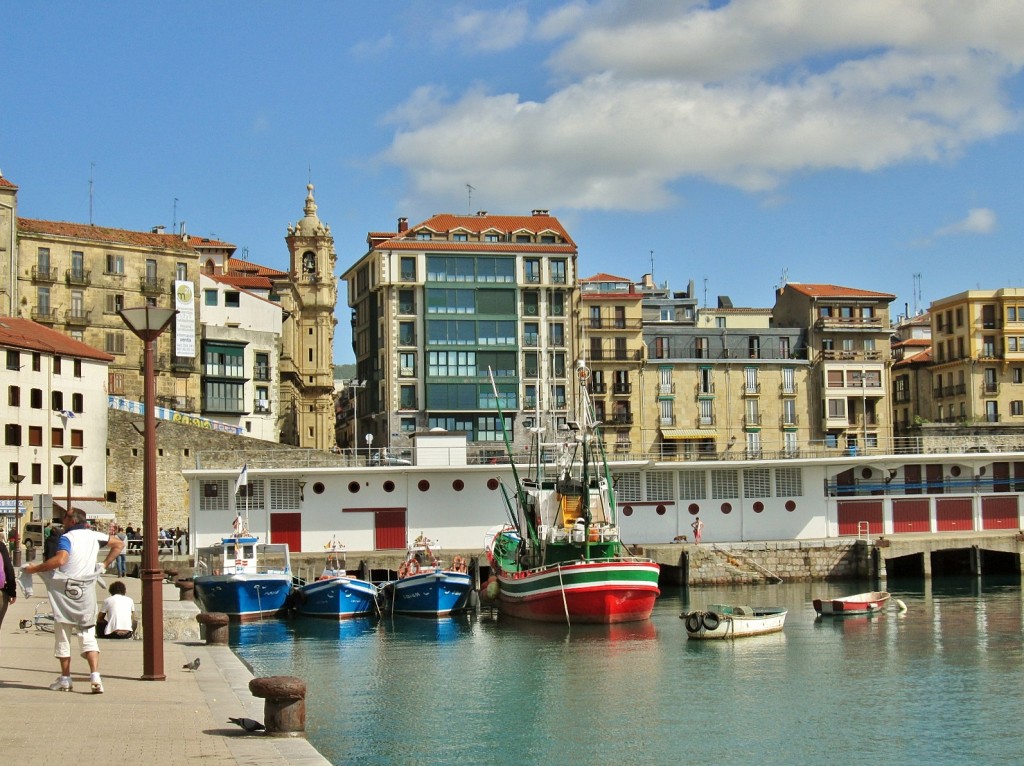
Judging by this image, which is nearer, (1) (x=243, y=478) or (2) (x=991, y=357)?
(1) (x=243, y=478)

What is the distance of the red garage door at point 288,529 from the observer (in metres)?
62.2

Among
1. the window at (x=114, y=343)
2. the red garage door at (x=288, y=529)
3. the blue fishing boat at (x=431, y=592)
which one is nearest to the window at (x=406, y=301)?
the window at (x=114, y=343)

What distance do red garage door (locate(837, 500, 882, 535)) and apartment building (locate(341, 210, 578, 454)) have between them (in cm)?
2656

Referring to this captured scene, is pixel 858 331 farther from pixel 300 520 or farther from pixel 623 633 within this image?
pixel 623 633

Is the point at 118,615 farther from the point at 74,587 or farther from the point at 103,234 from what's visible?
the point at 103,234

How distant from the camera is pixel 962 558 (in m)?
68.3

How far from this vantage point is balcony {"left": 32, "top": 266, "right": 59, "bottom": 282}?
83.7 meters

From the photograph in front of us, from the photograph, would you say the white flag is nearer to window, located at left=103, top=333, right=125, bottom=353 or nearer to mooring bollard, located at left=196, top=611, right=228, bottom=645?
mooring bollard, located at left=196, top=611, right=228, bottom=645

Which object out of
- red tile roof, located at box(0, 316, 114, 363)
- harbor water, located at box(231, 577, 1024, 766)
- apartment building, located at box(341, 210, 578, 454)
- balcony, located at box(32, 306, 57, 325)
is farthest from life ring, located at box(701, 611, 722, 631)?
balcony, located at box(32, 306, 57, 325)

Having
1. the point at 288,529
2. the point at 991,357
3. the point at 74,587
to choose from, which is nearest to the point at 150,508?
the point at 74,587

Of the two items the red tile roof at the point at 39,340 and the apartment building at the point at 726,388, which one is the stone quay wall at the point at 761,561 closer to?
the apartment building at the point at 726,388

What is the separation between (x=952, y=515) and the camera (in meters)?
67.8

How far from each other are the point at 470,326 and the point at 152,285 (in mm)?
21043

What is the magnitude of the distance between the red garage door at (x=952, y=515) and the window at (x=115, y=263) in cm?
5216
